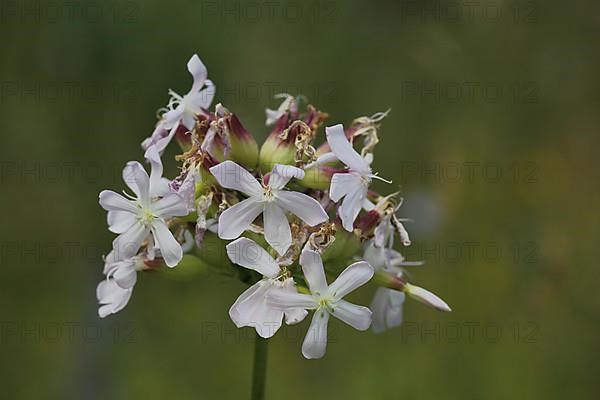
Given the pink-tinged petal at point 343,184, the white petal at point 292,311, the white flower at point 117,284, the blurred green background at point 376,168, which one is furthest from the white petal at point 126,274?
the blurred green background at point 376,168

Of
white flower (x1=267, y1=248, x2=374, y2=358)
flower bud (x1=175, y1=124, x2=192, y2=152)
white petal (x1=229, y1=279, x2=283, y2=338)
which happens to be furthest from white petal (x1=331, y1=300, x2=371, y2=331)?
flower bud (x1=175, y1=124, x2=192, y2=152)

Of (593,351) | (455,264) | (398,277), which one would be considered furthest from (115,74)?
(593,351)

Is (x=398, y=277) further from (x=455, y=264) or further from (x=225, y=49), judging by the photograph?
(x=225, y=49)

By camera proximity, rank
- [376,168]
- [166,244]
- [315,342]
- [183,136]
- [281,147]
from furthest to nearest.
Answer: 1. [376,168]
2. [183,136]
3. [281,147]
4. [166,244]
5. [315,342]

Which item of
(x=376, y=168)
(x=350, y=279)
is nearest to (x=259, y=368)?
(x=350, y=279)

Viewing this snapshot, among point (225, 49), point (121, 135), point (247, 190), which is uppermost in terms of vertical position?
point (225, 49)

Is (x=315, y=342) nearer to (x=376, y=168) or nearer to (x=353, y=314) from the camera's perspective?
(x=353, y=314)

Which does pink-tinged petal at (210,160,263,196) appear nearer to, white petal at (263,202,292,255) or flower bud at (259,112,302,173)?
white petal at (263,202,292,255)
